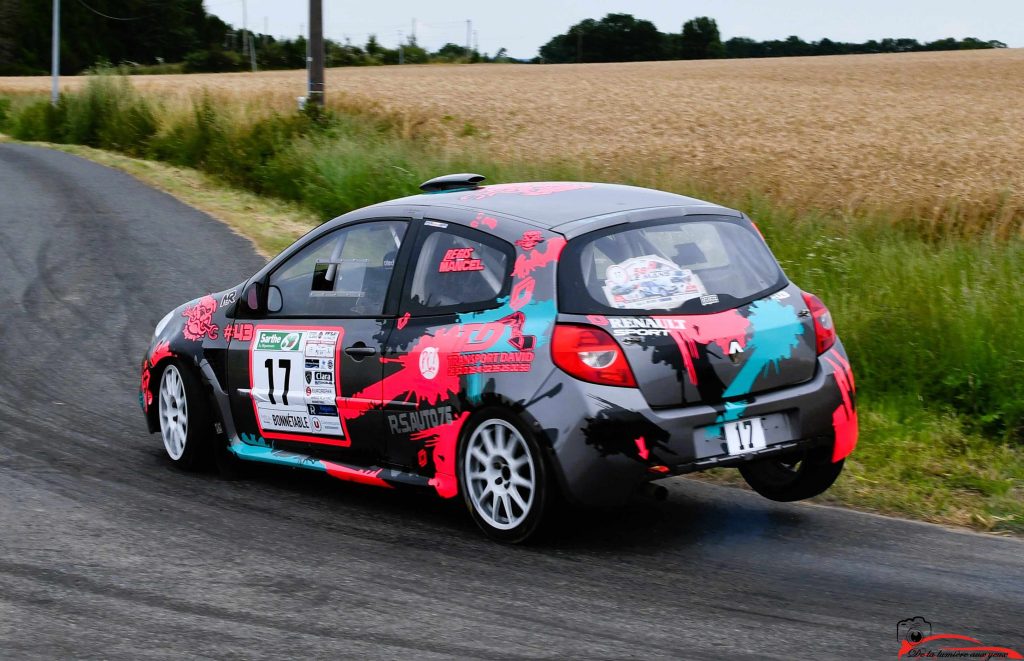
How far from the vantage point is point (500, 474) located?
5.81 metres

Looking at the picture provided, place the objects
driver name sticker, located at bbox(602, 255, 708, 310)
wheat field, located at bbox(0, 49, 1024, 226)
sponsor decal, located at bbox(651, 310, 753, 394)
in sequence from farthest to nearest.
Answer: wheat field, located at bbox(0, 49, 1024, 226)
driver name sticker, located at bbox(602, 255, 708, 310)
sponsor decal, located at bbox(651, 310, 753, 394)

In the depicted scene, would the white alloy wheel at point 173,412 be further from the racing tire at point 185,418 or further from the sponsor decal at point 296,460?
the sponsor decal at point 296,460

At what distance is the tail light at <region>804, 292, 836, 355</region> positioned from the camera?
20.1 feet

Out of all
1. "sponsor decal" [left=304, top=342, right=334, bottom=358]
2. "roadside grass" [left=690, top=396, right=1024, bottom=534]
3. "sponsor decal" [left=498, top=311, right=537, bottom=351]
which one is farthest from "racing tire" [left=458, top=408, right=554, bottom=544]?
"roadside grass" [left=690, top=396, right=1024, bottom=534]

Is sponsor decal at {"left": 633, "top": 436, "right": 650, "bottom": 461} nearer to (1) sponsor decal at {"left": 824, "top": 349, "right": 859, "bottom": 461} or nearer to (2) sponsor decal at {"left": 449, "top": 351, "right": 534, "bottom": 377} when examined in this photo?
(2) sponsor decal at {"left": 449, "top": 351, "right": 534, "bottom": 377}

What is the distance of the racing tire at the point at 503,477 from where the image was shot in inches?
221

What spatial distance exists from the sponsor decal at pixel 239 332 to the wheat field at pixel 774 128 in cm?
890

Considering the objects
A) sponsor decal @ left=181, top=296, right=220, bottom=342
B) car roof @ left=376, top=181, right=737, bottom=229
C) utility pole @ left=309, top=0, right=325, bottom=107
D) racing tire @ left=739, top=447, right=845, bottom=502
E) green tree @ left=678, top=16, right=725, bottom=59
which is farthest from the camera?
green tree @ left=678, top=16, right=725, bottom=59

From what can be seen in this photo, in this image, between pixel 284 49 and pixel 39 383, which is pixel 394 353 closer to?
pixel 39 383

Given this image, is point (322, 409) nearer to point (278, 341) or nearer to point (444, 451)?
point (278, 341)

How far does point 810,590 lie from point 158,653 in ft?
8.22

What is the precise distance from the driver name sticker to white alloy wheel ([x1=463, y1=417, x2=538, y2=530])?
75 cm

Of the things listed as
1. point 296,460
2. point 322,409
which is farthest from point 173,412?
point 322,409

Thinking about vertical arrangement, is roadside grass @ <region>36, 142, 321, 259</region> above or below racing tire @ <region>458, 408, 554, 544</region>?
above
